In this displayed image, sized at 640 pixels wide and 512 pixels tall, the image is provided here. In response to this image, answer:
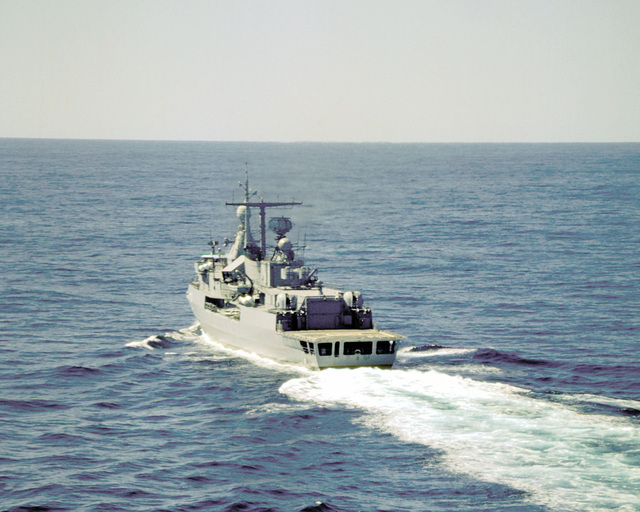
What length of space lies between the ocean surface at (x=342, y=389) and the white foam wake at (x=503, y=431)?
0.11m

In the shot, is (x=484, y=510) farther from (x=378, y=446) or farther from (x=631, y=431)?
(x=631, y=431)

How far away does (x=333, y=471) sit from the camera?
36531 mm

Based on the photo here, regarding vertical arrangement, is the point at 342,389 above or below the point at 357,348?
below

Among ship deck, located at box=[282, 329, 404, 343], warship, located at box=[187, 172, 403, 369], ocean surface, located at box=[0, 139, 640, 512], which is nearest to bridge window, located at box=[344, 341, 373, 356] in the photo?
warship, located at box=[187, 172, 403, 369]

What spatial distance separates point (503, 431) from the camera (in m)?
39.1

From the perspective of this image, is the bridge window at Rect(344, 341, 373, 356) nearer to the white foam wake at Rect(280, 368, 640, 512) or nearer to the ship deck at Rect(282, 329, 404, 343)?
the ship deck at Rect(282, 329, 404, 343)

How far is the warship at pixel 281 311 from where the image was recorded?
50.4 meters

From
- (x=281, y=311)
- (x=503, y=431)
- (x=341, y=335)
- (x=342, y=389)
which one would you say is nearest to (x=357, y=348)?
(x=341, y=335)

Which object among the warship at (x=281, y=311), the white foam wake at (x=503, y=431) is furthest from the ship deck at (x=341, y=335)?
the white foam wake at (x=503, y=431)

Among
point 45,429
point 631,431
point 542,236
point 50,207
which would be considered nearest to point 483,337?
point 631,431

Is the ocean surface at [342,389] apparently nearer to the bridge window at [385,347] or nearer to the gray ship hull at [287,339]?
the gray ship hull at [287,339]

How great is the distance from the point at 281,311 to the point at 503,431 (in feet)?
64.2

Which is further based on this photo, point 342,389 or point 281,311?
point 281,311

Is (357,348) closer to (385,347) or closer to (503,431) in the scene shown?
(385,347)
